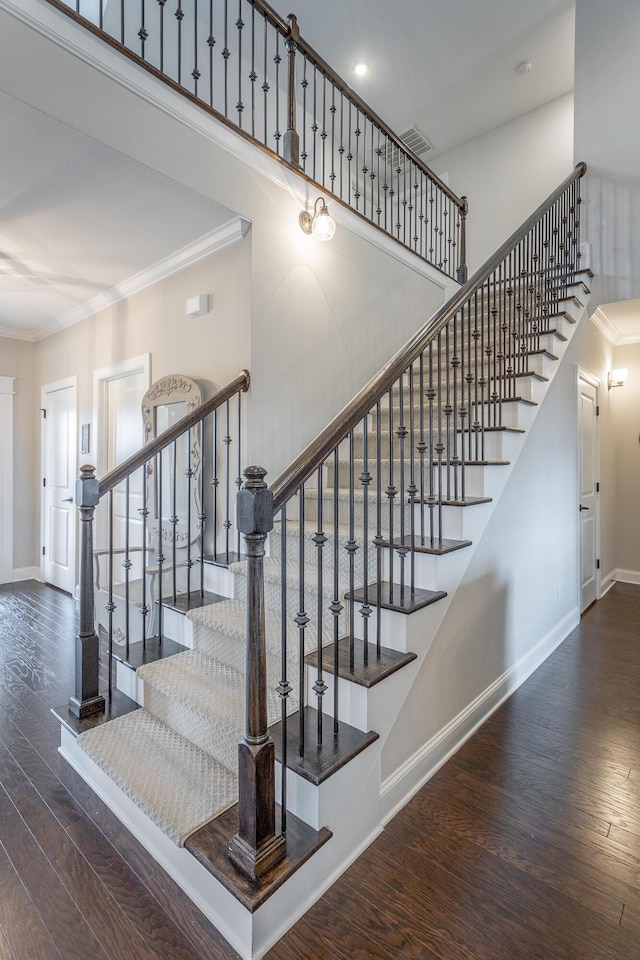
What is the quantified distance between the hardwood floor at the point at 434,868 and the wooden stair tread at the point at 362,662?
0.61 meters

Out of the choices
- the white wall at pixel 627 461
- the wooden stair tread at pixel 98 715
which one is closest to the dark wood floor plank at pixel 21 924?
the wooden stair tread at pixel 98 715

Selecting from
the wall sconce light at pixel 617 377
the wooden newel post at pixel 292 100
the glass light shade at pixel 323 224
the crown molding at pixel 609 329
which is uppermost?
the wooden newel post at pixel 292 100

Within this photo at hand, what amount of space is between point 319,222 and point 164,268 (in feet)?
4.04

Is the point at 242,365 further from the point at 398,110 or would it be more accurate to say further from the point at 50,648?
the point at 398,110

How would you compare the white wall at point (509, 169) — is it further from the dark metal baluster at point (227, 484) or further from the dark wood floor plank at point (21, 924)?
the dark wood floor plank at point (21, 924)

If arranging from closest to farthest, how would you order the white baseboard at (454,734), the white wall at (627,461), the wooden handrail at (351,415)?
the wooden handrail at (351,415)
the white baseboard at (454,734)
the white wall at (627,461)

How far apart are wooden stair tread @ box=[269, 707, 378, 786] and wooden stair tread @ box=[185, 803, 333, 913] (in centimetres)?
18

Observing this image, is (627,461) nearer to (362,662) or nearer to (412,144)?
(412,144)

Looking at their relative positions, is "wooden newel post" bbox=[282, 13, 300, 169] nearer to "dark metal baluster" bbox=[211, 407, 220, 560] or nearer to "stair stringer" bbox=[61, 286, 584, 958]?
"dark metal baluster" bbox=[211, 407, 220, 560]

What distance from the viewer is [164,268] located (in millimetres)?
3512

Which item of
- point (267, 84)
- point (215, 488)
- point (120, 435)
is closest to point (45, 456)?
point (120, 435)

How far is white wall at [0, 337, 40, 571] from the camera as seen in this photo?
544 centimetres

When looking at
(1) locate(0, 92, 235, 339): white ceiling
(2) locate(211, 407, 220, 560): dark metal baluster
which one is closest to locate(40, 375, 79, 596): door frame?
(1) locate(0, 92, 235, 339): white ceiling

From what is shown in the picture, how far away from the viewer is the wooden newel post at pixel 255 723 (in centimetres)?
139
